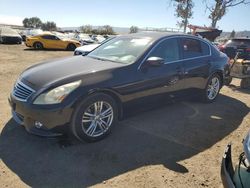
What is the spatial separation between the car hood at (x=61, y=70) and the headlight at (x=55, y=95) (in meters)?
0.16

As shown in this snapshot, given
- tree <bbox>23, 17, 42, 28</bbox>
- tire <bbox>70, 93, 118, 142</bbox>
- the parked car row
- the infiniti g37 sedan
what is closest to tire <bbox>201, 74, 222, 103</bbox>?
the infiniti g37 sedan

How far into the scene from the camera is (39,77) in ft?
13.5

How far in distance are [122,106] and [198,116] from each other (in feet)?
6.49

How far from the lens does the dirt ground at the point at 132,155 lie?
330cm

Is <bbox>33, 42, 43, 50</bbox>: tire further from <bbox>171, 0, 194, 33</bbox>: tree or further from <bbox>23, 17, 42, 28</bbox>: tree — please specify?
<bbox>23, 17, 42, 28</bbox>: tree

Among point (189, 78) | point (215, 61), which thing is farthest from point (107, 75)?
point (215, 61)

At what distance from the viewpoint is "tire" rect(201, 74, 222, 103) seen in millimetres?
6262

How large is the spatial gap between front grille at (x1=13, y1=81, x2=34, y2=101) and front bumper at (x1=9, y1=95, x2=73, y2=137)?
0.10 m

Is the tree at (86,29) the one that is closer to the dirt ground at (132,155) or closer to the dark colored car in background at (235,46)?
the dark colored car in background at (235,46)

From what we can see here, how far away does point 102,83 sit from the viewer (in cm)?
399

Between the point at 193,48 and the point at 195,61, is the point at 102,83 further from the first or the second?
the point at 193,48

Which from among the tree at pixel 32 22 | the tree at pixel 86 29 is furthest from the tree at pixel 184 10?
the tree at pixel 32 22

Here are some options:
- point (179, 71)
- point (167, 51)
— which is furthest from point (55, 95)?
point (179, 71)

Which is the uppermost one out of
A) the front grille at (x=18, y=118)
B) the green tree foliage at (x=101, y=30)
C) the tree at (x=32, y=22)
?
the tree at (x=32, y=22)
